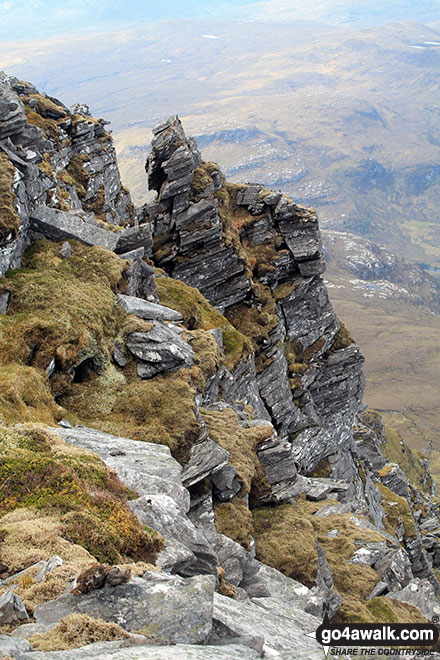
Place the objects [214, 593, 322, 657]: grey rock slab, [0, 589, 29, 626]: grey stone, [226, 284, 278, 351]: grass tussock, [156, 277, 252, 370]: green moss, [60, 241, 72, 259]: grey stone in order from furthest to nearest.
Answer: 1. [226, 284, 278, 351]: grass tussock
2. [156, 277, 252, 370]: green moss
3. [60, 241, 72, 259]: grey stone
4. [214, 593, 322, 657]: grey rock slab
5. [0, 589, 29, 626]: grey stone

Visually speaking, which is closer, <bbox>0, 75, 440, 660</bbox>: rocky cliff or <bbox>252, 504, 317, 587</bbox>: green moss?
<bbox>0, 75, 440, 660</bbox>: rocky cliff

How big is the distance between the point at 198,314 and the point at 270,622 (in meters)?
36.7

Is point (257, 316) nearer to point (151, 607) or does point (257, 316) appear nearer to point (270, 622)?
point (270, 622)

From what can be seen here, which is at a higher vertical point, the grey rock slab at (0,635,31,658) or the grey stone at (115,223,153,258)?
the grey stone at (115,223,153,258)

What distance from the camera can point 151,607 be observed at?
13539 mm

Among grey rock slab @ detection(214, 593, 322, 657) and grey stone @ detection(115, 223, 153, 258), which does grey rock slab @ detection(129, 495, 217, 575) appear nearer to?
grey rock slab @ detection(214, 593, 322, 657)

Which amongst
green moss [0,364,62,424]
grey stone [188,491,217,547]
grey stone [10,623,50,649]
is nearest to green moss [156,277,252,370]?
grey stone [188,491,217,547]

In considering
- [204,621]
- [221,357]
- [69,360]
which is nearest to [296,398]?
[221,357]

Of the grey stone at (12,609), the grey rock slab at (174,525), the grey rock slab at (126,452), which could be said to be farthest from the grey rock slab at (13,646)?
the grey rock slab at (126,452)

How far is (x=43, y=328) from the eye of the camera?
30.2m

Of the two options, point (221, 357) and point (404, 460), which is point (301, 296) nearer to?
point (221, 357)

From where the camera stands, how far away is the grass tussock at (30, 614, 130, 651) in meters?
11.3

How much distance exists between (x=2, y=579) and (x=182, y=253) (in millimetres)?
55697

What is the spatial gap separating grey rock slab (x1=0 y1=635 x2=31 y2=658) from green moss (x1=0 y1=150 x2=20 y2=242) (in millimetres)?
27984
